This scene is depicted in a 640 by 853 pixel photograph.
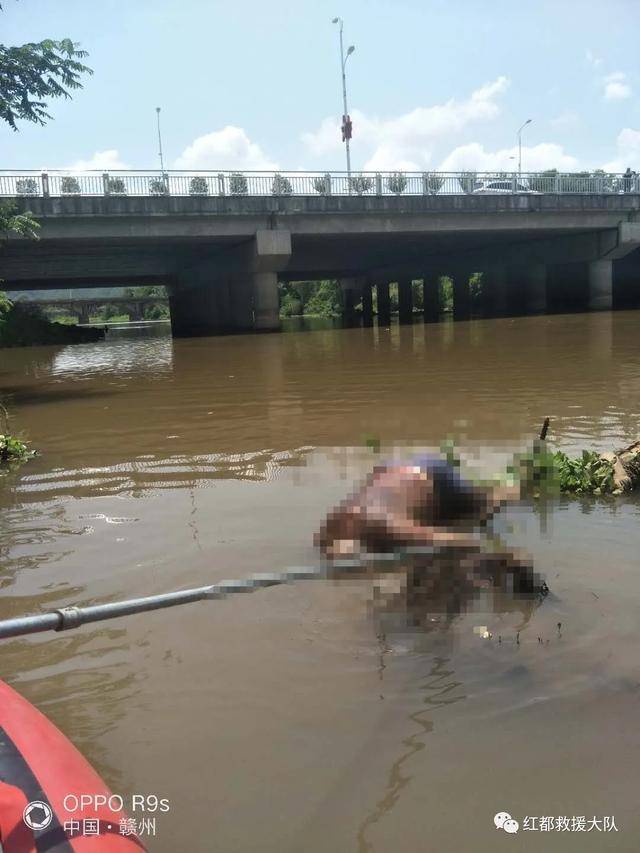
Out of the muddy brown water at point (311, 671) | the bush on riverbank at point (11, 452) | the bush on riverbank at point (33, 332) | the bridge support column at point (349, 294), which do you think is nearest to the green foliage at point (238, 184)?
the bush on riverbank at point (33, 332)

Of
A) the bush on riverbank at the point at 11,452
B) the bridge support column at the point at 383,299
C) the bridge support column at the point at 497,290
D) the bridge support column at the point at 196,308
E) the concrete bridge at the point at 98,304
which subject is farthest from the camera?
the concrete bridge at the point at 98,304

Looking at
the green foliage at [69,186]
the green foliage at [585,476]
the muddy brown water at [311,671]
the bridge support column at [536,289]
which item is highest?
the green foliage at [69,186]

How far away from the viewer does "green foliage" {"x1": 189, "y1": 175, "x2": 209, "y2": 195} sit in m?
27.8

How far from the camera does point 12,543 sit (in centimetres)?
574

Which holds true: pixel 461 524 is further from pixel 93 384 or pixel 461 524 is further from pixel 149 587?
pixel 93 384

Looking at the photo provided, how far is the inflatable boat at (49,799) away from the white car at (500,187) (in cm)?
3241

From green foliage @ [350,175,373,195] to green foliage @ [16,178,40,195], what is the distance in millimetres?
12070

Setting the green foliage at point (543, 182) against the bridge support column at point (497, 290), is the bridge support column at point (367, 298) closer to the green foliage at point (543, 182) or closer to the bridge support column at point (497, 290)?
the bridge support column at point (497, 290)

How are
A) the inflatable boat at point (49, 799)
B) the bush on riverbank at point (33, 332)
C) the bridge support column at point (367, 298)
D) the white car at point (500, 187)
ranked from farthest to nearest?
the bridge support column at point (367, 298), the bush on riverbank at point (33, 332), the white car at point (500, 187), the inflatable boat at point (49, 799)

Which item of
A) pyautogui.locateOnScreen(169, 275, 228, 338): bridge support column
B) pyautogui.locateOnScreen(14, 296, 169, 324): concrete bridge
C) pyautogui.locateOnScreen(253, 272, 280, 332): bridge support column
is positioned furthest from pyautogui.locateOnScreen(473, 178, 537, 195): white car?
pyautogui.locateOnScreen(14, 296, 169, 324): concrete bridge

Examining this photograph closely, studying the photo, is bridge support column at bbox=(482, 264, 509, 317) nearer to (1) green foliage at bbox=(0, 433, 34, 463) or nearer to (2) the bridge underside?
(2) the bridge underside

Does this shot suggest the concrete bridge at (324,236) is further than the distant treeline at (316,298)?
No

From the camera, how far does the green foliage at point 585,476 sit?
621 centimetres

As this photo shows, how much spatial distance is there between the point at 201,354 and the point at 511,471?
19.2 m
